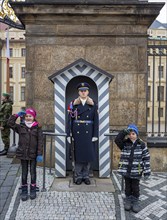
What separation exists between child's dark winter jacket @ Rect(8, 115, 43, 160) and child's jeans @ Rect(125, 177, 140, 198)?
56.1 inches

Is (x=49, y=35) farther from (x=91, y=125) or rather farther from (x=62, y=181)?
(x=62, y=181)

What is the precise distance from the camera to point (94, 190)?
5586 millimetres

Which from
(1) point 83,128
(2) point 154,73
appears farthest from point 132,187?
(2) point 154,73

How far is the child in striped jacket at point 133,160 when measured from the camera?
4.77 meters

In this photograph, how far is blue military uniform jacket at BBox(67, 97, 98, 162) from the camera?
233 inches

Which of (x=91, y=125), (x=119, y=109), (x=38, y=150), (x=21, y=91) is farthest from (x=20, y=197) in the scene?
(x=21, y=91)

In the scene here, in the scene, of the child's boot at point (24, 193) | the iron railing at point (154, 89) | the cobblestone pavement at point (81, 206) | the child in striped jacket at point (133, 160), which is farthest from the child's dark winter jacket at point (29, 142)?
the iron railing at point (154, 89)

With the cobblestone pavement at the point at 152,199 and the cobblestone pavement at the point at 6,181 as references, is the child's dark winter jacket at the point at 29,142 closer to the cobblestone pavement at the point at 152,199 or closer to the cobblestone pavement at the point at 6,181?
the cobblestone pavement at the point at 6,181

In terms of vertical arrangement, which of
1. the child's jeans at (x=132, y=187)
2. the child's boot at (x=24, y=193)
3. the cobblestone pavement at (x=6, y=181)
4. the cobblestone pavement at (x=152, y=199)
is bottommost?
the cobblestone pavement at (x=152, y=199)

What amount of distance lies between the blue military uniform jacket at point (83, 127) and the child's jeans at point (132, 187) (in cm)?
114

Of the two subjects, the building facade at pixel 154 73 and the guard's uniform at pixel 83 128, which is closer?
the guard's uniform at pixel 83 128

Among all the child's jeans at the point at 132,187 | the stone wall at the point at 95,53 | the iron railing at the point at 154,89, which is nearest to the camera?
the child's jeans at the point at 132,187

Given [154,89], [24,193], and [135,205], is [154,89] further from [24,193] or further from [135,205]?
[24,193]

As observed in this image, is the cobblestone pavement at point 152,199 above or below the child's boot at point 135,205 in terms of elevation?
below
